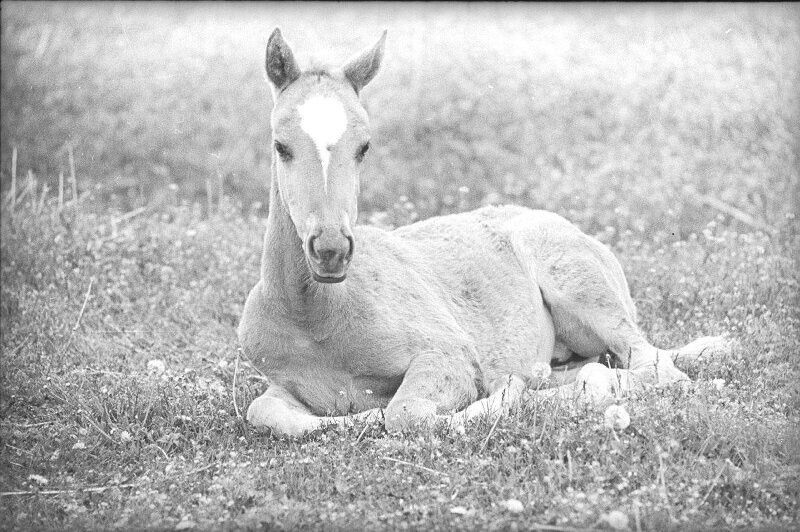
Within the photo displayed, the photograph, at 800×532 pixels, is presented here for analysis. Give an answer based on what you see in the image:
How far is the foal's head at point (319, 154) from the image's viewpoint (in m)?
4.66

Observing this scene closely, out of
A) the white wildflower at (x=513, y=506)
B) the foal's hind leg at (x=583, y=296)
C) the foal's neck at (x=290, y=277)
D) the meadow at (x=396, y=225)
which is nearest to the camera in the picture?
the white wildflower at (x=513, y=506)

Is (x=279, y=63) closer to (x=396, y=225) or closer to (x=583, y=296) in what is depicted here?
(x=583, y=296)

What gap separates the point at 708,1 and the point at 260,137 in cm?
808

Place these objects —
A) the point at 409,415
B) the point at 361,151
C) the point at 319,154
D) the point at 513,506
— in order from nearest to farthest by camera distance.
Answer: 1. the point at 513,506
2. the point at 319,154
3. the point at 361,151
4. the point at 409,415

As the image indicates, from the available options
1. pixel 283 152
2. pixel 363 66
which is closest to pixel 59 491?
pixel 283 152

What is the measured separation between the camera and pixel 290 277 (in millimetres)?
5398

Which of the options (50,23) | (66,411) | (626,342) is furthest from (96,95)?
(626,342)

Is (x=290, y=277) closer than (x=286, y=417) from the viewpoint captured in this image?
No

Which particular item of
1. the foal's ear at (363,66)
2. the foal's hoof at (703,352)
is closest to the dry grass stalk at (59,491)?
the foal's ear at (363,66)

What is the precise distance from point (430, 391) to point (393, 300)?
687mm

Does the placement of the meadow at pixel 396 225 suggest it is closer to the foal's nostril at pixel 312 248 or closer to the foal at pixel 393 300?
the foal at pixel 393 300

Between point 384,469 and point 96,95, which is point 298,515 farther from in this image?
point 96,95

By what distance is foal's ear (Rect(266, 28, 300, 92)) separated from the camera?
5.13 metres

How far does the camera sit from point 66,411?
5.74 meters
